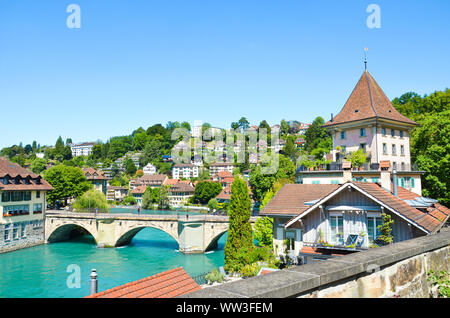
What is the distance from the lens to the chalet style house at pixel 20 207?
139 ft

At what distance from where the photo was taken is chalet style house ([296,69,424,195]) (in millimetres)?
31680

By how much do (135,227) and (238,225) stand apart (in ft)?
65.0

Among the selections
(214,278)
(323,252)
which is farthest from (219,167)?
(323,252)

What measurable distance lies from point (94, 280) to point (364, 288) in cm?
990

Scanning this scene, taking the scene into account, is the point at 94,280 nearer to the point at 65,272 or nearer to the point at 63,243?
the point at 65,272

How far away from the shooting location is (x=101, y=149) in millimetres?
185375

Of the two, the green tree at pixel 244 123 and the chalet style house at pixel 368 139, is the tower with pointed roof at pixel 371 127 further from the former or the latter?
the green tree at pixel 244 123

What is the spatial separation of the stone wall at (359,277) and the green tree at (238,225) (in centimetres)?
2513

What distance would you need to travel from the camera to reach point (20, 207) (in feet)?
149

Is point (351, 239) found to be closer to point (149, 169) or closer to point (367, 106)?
point (367, 106)

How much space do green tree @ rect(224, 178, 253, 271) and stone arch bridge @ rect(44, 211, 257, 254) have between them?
8442mm

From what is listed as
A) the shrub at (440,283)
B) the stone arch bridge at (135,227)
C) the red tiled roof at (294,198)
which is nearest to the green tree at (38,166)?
the stone arch bridge at (135,227)
